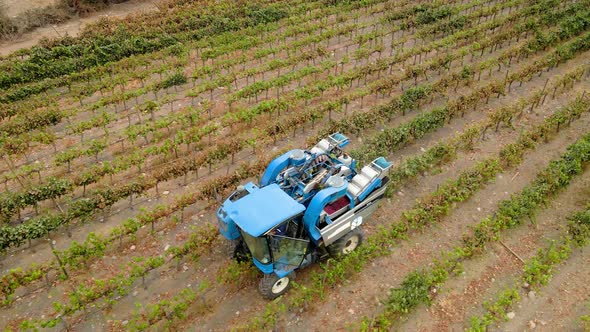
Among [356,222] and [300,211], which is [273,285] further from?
[356,222]

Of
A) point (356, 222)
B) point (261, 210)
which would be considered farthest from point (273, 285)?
point (356, 222)

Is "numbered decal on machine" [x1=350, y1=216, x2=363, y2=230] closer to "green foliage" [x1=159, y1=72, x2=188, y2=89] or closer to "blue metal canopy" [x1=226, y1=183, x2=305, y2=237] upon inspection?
"blue metal canopy" [x1=226, y1=183, x2=305, y2=237]

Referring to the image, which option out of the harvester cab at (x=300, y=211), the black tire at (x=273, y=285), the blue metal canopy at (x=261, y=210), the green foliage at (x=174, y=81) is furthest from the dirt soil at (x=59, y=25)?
the black tire at (x=273, y=285)

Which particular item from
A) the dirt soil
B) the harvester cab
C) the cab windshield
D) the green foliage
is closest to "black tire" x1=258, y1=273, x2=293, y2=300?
the harvester cab

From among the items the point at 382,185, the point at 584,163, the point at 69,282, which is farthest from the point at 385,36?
the point at 69,282

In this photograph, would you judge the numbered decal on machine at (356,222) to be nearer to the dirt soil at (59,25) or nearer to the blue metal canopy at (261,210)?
the blue metal canopy at (261,210)
